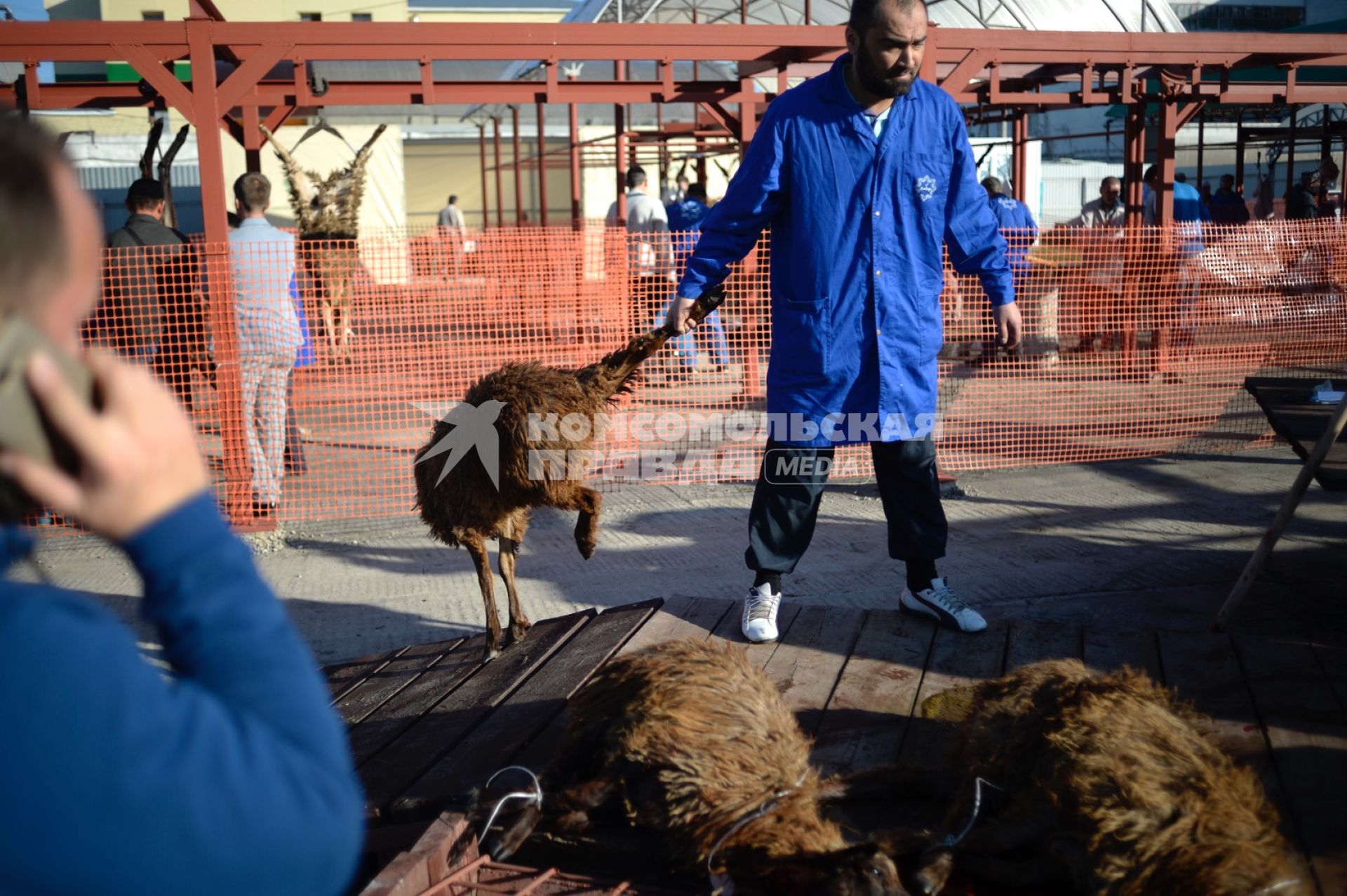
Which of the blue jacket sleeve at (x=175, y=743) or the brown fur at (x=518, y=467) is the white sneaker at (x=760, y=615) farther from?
the blue jacket sleeve at (x=175, y=743)

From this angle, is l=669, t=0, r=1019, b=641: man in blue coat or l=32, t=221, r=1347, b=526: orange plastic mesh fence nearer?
l=669, t=0, r=1019, b=641: man in blue coat

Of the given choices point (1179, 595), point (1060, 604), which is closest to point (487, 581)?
point (1060, 604)

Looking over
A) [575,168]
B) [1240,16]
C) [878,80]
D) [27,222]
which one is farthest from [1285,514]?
[1240,16]

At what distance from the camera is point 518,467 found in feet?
13.0

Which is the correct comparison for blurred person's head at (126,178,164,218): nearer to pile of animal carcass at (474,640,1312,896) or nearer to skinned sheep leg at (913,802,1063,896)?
pile of animal carcass at (474,640,1312,896)

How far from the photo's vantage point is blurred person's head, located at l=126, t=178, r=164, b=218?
7422 millimetres

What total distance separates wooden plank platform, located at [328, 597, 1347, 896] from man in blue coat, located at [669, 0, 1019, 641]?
0.78ft

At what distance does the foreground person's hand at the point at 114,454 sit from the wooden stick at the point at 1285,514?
12.9ft

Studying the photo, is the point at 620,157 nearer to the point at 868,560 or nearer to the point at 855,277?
the point at 868,560

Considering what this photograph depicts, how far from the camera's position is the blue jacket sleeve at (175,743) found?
0.90 metres

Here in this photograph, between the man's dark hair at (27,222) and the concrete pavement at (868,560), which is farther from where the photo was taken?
the concrete pavement at (868,560)

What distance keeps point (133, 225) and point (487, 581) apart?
4.82 m

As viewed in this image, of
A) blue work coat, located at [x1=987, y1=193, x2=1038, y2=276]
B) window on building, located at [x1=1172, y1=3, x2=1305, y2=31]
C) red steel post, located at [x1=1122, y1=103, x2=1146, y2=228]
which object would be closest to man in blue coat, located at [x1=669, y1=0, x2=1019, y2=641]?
blue work coat, located at [x1=987, y1=193, x2=1038, y2=276]

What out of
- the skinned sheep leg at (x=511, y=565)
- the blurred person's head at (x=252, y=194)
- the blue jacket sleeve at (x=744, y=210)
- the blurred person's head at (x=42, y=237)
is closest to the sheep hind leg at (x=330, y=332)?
the blurred person's head at (x=252, y=194)
